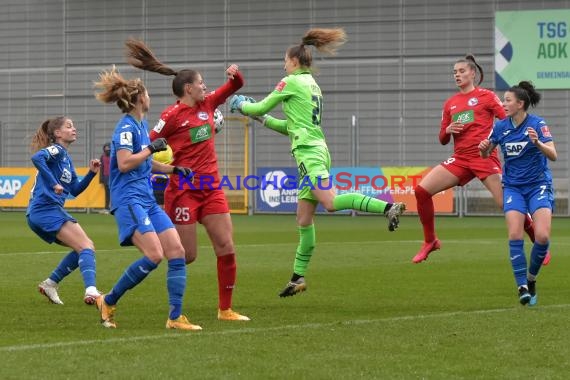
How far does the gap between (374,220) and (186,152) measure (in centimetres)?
2085

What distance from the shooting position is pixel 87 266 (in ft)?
35.3

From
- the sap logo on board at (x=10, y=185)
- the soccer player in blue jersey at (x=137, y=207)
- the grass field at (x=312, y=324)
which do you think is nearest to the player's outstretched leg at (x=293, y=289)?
the grass field at (x=312, y=324)

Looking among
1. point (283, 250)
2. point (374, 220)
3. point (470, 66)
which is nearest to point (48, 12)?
point (374, 220)

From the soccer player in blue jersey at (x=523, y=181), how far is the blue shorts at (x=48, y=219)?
3784 mm

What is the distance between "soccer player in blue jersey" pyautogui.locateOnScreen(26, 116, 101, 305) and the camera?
35.9ft

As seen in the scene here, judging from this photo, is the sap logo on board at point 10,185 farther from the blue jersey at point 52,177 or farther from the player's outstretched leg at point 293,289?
the player's outstretched leg at point 293,289

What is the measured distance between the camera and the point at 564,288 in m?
12.5

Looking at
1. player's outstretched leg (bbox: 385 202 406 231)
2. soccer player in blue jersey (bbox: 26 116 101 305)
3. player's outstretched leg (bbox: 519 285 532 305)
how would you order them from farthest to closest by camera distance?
1. soccer player in blue jersey (bbox: 26 116 101 305)
2. player's outstretched leg (bbox: 519 285 532 305)
3. player's outstretched leg (bbox: 385 202 406 231)

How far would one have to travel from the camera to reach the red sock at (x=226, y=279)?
9.81 m

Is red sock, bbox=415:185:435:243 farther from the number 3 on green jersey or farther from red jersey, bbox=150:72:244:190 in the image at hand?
red jersey, bbox=150:72:244:190

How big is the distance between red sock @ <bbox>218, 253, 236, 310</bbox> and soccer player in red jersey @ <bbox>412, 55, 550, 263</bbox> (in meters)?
3.22

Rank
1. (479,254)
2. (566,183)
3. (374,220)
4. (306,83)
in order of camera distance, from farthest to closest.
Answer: (566,183) < (374,220) < (479,254) < (306,83)

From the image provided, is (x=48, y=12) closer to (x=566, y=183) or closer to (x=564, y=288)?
(x=566, y=183)

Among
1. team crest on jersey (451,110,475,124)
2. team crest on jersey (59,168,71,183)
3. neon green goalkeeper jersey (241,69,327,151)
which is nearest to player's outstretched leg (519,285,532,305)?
neon green goalkeeper jersey (241,69,327,151)
